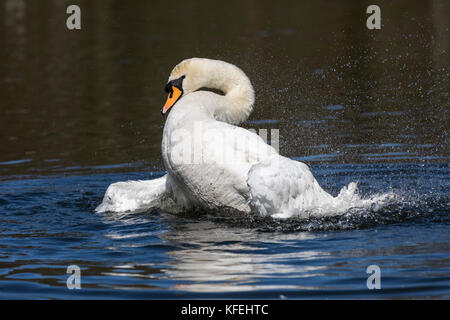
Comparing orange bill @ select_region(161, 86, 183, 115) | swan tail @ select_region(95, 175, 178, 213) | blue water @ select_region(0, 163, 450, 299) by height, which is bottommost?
blue water @ select_region(0, 163, 450, 299)

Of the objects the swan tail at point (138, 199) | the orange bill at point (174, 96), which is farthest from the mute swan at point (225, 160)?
the swan tail at point (138, 199)

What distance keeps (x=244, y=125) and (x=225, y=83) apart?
5047 millimetres

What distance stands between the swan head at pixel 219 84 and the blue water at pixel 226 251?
1110 mm

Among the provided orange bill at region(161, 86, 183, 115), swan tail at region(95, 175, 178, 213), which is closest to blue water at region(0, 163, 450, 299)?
swan tail at region(95, 175, 178, 213)

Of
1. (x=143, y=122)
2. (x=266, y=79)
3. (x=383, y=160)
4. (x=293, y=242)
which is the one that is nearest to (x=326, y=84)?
(x=266, y=79)

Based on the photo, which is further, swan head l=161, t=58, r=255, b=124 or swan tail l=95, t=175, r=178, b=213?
swan tail l=95, t=175, r=178, b=213

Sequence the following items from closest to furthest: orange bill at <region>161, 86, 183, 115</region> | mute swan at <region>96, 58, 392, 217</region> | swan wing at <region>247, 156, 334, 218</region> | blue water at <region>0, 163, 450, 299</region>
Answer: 1. blue water at <region>0, 163, 450, 299</region>
2. swan wing at <region>247, 156, 334, 218</region>
3. mute swan at <region>96, 58, 392, 217</region>
4. orange bill at <region>161, 86, 183, 115</region>

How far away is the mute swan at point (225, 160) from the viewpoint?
8.16 meters

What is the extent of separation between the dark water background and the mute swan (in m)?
0.25

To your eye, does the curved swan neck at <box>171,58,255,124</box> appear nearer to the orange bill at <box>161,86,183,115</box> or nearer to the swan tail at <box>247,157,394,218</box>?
the orange bill at <box>161,86,183,115</box>

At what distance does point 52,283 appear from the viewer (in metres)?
7.01

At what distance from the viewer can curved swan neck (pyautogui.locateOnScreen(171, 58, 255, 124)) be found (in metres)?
9.02

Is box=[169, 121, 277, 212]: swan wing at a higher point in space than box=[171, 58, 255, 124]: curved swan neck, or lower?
lower

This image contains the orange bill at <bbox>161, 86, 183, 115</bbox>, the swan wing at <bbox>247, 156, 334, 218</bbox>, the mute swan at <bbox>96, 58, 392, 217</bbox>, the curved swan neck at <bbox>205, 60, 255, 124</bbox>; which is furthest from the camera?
the orange bill at <bbox>161, 86, 183, 115</bbox>
